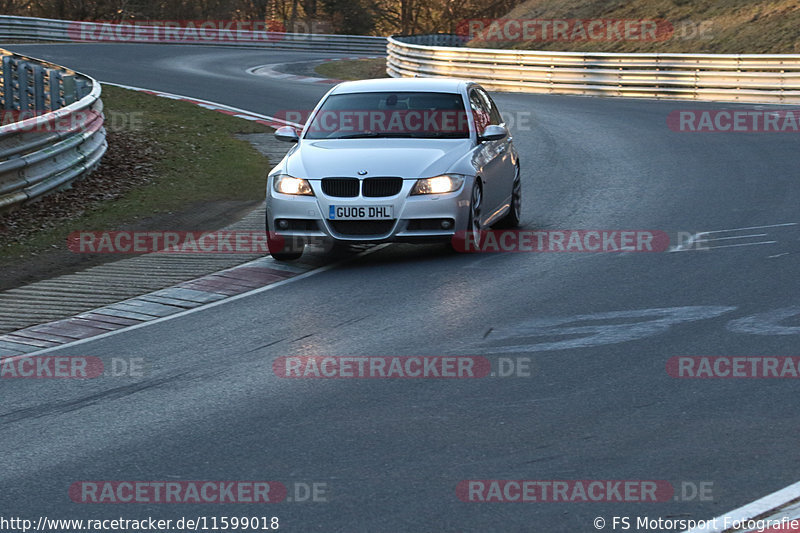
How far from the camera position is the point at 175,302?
32.7 feet

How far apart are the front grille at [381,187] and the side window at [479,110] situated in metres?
1.61

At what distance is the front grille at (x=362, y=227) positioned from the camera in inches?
431

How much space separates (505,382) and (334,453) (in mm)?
1555

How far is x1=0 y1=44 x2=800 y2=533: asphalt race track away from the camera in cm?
546

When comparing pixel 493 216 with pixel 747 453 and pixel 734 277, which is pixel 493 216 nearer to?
pixel 734 277

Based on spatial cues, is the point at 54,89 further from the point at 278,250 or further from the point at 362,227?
the point at 362,227

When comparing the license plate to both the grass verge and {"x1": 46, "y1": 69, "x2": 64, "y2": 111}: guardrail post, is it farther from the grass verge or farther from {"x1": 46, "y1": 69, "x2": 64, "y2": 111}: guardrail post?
{"x1": 46, "y1": 69, "x2": 64, "y2": 111}: guardrail post

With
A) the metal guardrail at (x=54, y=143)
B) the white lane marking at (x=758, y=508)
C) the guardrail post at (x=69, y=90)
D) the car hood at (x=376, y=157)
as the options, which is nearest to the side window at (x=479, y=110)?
the car hood at (x=376, y=157)

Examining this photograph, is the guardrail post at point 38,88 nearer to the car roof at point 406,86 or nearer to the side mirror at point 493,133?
the car roof at point 406,86

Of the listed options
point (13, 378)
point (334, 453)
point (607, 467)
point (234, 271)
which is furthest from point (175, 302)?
point (607, 467)

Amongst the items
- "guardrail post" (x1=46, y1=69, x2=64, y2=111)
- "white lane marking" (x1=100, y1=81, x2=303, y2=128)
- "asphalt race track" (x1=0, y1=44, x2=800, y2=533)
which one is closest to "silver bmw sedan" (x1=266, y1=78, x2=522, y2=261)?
"asphalt race track" (x1=0, y1=44, x2=800, y2=533)

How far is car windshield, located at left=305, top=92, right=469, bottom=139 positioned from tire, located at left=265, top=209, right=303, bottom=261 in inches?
Answer: 51.1

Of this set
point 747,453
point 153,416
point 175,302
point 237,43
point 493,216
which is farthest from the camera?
point 237,43

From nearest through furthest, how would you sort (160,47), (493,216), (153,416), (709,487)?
(709,487) → (153,416) → (493,216) → (160,47)
